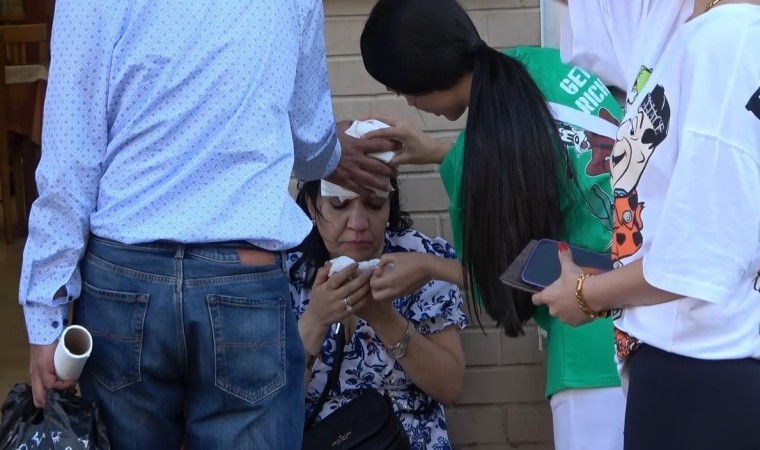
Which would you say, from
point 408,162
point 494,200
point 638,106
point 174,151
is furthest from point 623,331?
point 408,162

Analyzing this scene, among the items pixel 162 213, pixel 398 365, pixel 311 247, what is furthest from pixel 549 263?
pixel 311 247

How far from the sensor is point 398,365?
10.6 feet

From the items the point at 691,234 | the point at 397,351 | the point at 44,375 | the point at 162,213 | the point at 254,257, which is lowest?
the point at 397,351

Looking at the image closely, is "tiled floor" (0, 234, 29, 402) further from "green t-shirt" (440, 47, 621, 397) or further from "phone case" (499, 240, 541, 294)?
"phone case" (499, 240, 541, 294)

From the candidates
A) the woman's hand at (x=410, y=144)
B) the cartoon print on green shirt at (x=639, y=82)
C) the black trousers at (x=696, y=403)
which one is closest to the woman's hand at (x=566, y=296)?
the black trousers at (x=696, y=403)

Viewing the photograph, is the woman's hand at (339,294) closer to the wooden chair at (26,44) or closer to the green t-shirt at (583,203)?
the green t-shirt at (583,203)

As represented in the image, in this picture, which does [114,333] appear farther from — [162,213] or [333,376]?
[333,376]

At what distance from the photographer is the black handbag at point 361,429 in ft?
9.82

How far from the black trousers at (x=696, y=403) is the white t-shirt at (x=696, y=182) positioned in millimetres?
25

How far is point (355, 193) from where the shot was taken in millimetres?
3176

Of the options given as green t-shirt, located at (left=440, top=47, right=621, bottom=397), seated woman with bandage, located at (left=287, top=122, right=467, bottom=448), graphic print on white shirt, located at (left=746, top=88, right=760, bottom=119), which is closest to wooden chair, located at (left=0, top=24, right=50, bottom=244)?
seated woman with bandage, located at (left=287, top=122, right=467, bottom=448)

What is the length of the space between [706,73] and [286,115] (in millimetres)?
898

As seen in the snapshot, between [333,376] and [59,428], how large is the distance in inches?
46.1

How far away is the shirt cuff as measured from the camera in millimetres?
2152
